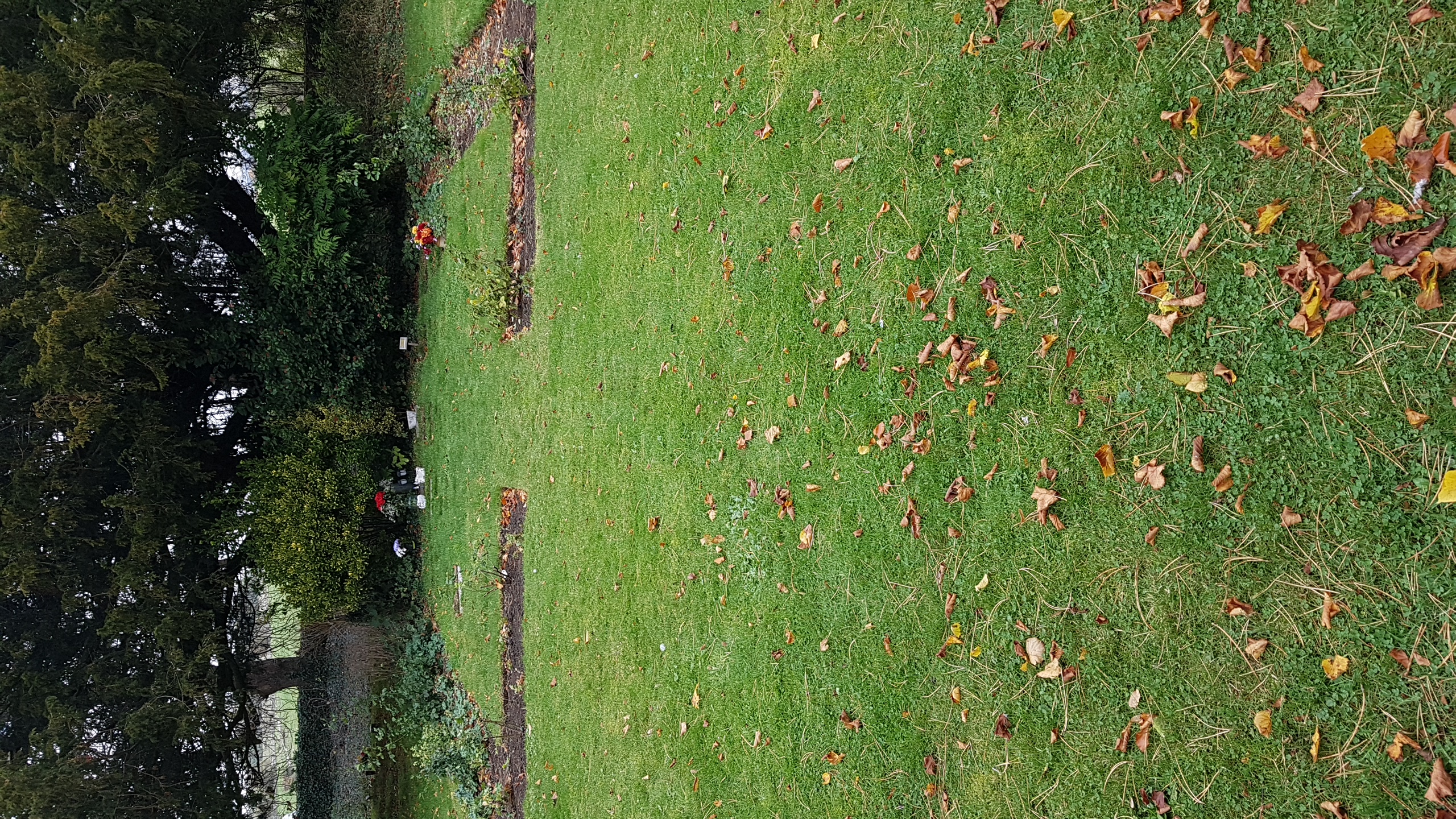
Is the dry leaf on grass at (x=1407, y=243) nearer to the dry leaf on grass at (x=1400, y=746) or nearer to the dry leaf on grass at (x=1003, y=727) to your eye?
the dry leaf on grass at (x=1400, y=746)

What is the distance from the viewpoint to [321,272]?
931cm

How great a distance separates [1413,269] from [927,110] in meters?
2.21

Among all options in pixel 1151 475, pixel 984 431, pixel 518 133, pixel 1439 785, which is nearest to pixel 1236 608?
pixel 1151 475

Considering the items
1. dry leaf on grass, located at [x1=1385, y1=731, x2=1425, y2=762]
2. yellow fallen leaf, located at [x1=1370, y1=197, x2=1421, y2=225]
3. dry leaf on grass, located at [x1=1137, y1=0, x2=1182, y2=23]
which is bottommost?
dry leaf on grass, located at [x1=1385, y1=731, x2=1425, y2=762]

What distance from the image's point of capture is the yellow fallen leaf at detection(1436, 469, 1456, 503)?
256cm

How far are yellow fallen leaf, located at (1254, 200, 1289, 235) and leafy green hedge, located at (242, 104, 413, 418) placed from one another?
8820mm

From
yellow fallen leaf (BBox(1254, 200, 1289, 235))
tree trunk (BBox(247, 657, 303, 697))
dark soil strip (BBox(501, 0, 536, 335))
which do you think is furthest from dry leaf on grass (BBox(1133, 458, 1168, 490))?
tree trunk (BBox(247, 657, 303, 697))

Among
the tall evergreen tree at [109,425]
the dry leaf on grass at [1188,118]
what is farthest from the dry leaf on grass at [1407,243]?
the tall evergreen tree at [109,425]

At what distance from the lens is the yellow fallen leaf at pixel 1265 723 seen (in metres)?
2.81

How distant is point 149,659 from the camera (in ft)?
27.6

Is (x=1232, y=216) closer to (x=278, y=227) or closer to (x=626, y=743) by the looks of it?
(x=626, y=743)

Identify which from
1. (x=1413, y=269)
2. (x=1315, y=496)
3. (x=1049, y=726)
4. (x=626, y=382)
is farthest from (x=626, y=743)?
(x=1413, y=269)

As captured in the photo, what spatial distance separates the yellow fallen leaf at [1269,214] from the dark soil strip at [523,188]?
6161mm

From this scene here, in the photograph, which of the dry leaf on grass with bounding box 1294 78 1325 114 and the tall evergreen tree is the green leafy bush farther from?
the dry leaf on grass with bounding box 1294 78 1325 114
